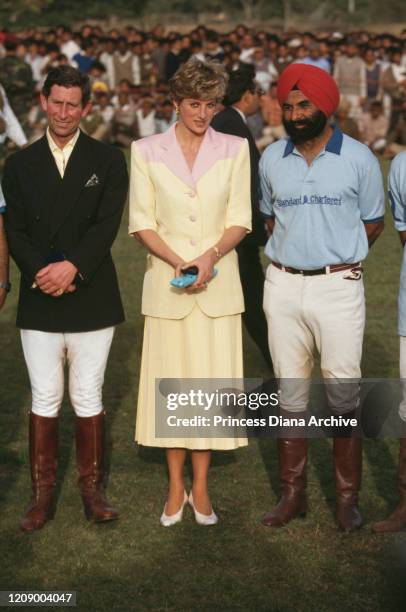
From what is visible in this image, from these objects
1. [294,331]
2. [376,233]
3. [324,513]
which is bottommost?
[324,513]

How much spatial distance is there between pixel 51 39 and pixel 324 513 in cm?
2383

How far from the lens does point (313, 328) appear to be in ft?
20.9

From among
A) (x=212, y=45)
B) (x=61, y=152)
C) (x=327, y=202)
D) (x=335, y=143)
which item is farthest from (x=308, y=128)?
(x=212, y=45)

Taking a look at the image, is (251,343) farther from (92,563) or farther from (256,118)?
(256,118)

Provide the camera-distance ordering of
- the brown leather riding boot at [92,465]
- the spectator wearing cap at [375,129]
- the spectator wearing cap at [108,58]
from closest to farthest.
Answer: the brown leather riding boot at [92,465], the spectator wearing cap at [375,129], the spectator wearing cap at [108,58]

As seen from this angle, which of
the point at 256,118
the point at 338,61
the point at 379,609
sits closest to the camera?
the point at 379,609

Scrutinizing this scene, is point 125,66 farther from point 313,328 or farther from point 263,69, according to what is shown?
point 313,328

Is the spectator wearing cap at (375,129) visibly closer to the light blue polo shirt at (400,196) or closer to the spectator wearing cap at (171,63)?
the spectator wearing cap at (171,63)

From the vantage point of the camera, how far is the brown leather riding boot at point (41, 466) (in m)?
6.49

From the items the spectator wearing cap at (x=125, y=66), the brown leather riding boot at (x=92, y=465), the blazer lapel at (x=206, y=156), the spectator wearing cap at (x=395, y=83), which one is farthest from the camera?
the spectator wearing cap at (x=125, y=66)

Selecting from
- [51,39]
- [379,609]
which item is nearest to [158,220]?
[379,609]

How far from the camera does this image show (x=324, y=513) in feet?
22.1

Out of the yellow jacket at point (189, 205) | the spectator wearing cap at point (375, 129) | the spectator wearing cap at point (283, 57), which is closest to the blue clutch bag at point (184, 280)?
the yellow jacket at point (189, 205)

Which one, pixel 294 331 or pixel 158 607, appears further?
pixel 294 331
